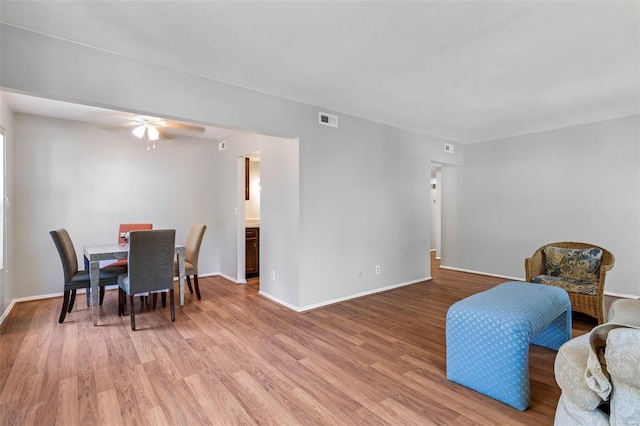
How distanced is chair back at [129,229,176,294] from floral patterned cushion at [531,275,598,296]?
169 inches

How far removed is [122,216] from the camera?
4914 mm

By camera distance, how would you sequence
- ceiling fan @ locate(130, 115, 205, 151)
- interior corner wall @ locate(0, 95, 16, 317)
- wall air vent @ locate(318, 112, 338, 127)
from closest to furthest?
interior corner wall @ locate(0, 95, 16, 317) < wall air vent @ locate(318, 112, 338, 127) < ceiling fan @ locate(130, 115, 205, 151)

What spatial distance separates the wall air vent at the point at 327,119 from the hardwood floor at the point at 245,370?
2.38 metres

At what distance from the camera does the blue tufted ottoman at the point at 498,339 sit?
1903mm

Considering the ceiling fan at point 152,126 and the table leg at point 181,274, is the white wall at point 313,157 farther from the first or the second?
the table leg at point 181,274

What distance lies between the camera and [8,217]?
12.4 feet

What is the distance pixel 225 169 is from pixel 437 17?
4.37m

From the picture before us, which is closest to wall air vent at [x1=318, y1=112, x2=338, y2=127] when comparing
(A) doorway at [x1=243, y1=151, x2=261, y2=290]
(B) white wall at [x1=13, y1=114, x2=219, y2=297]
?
(A) doorway at [x1=243, y1=151, x2=261, y2=290]

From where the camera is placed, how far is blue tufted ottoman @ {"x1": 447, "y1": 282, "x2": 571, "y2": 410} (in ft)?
6.24

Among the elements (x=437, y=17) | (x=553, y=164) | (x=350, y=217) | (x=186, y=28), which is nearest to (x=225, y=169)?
(x=350, y=217)

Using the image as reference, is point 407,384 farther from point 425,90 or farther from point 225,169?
point 225,169

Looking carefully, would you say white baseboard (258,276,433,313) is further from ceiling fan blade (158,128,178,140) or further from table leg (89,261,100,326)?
ceiling fan blade (158,128,178,140)

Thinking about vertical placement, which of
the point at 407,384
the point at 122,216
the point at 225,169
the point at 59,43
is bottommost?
the point at 407,384

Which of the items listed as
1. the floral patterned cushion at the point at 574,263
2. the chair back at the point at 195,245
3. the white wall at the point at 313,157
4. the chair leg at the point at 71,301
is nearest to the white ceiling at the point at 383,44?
the white wall at the point at 313,157
